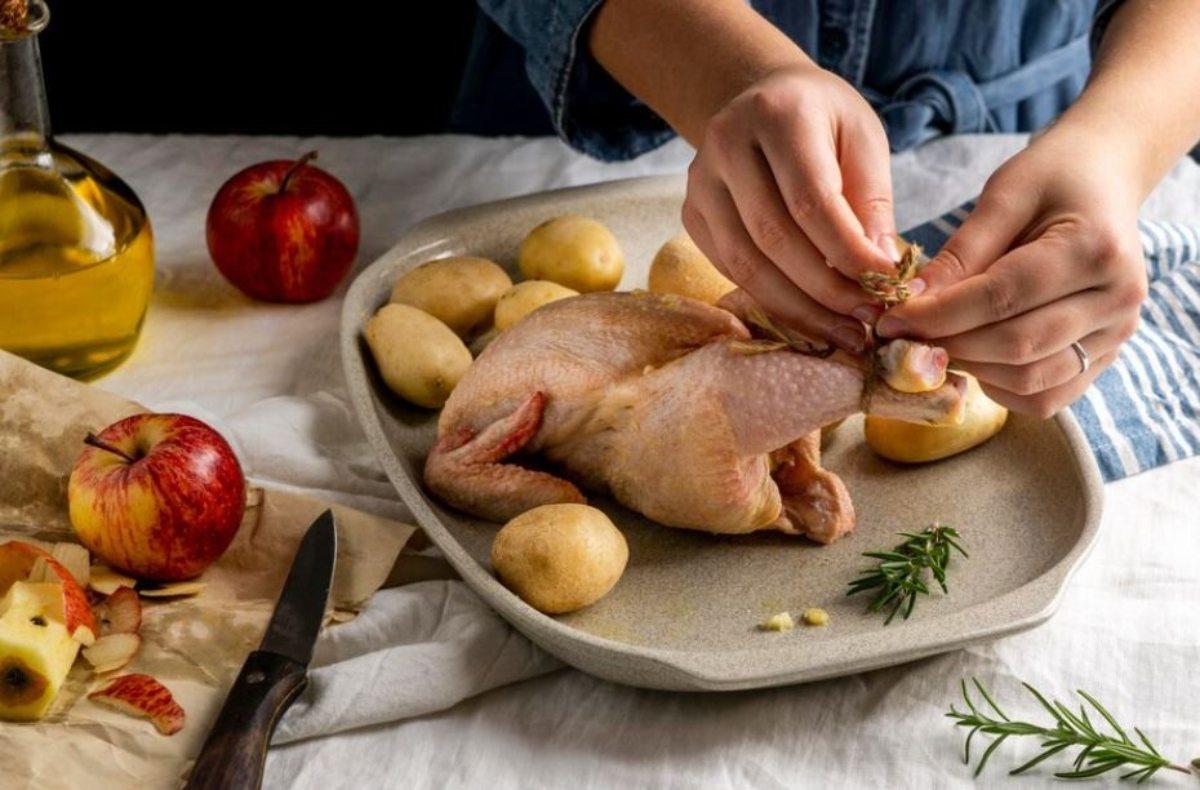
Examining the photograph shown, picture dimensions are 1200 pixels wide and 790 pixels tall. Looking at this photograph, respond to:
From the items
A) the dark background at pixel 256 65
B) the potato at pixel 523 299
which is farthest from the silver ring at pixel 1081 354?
the dark background at pixel 256 65

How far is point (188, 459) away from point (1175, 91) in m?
1.03

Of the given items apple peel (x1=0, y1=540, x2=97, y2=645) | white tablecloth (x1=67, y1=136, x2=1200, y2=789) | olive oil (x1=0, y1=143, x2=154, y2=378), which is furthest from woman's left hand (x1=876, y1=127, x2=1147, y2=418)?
olive oil (x1=0, y1=143, x2=154, y2=378)

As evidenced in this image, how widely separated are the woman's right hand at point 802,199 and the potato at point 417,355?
1.15 feet

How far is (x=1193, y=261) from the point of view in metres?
1.79

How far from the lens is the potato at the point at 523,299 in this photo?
5.23 ft

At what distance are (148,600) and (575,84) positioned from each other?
2.76ft

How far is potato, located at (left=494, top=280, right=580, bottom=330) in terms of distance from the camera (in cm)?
159

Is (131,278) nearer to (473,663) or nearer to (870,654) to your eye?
(473,663)

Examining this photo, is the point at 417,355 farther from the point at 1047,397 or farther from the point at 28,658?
the point at 1047,397

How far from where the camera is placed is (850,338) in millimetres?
1288

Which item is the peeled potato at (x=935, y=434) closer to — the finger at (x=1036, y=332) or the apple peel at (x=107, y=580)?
the finger at (x=1036, y=332)

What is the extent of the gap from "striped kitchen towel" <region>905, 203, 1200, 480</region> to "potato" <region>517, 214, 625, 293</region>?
0.41 metres

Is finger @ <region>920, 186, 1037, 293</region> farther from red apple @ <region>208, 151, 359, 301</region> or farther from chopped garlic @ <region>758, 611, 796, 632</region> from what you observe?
red apple @ <region>208, 151, 359, 301</region>

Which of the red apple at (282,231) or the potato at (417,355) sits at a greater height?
the potato at (417,355)
